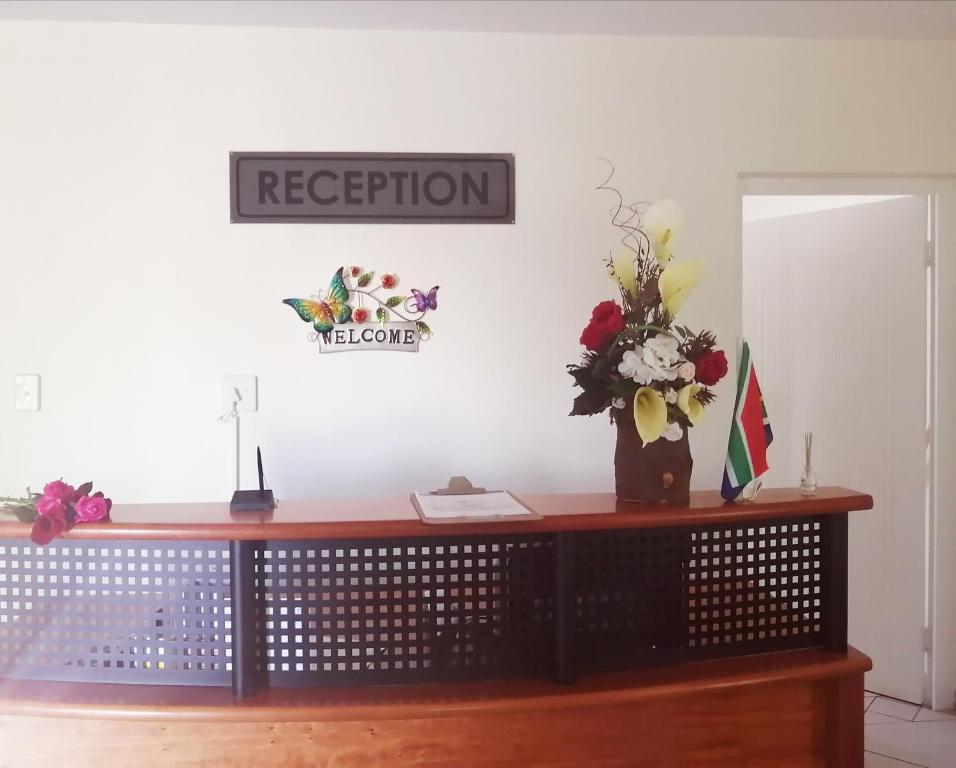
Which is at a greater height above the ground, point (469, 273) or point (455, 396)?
point (469, 273)

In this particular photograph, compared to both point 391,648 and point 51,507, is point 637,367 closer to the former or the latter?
point 391,648

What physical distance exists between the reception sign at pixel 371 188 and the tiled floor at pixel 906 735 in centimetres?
227

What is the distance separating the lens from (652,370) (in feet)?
5.07

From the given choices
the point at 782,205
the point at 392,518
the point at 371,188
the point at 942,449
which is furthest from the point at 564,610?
the point at 782,205

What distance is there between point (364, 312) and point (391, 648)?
1.42m

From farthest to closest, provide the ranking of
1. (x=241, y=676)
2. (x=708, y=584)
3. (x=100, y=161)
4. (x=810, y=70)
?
(x=810, y=70), (x=100, y=161), (x=708, y=584), (x=241, y=676)

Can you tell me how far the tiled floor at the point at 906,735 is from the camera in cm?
254

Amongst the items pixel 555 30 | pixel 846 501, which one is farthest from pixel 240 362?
pixel 846 501

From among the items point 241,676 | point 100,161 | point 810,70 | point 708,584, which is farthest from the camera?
point 810,70

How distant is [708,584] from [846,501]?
36cm

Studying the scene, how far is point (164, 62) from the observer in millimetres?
2600

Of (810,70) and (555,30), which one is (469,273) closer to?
(555,30)

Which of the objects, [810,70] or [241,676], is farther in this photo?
[810,70]

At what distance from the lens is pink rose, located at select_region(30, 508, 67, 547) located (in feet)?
4.48
